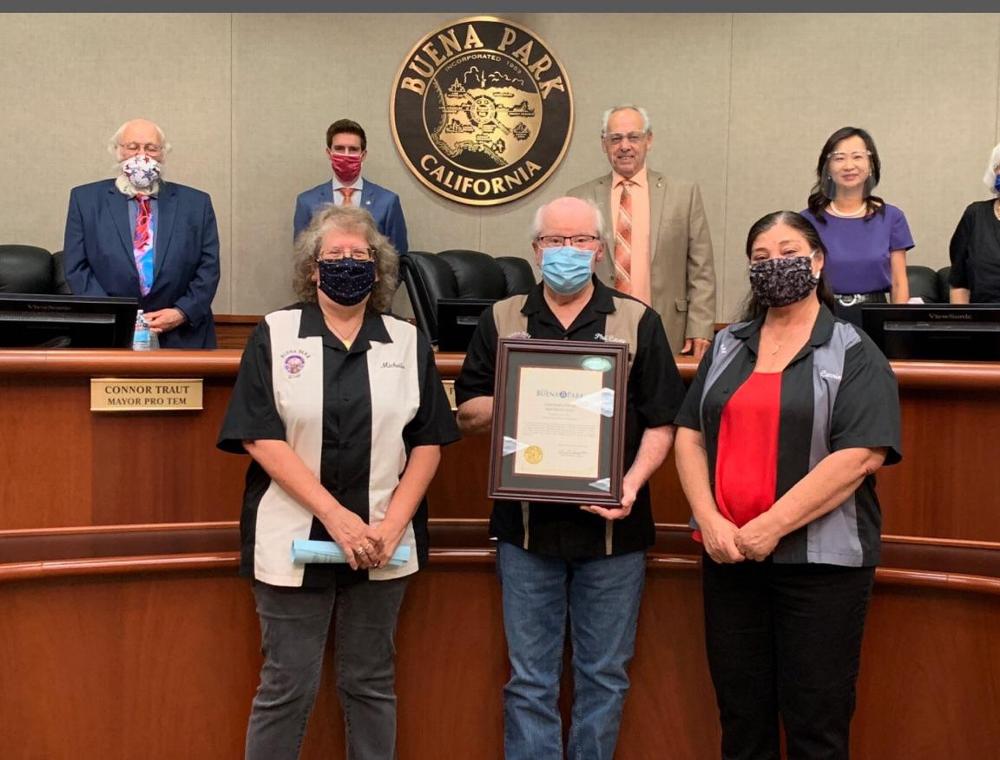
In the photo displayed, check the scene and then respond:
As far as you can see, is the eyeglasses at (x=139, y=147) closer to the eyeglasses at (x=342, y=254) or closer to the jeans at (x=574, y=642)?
the eyeglasses at (x=342, y=254)

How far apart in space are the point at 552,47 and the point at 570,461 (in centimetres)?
424

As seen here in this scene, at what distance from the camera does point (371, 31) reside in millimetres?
5816

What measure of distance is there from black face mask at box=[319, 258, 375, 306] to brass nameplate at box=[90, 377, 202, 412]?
0.46 meters

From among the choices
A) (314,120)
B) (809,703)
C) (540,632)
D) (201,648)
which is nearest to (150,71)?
(314,120)

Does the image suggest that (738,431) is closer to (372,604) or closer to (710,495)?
(710,495)

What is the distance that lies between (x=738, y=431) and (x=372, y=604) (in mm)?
885

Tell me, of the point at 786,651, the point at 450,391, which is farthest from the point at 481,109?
the point at 786,651

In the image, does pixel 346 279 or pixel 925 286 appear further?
pixel 925 286

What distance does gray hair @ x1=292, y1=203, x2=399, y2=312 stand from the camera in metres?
2.26

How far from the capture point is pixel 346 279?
2219 millimetres

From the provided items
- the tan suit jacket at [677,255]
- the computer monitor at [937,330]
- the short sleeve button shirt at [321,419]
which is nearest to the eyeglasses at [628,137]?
the tan suit jacket at [677,255]

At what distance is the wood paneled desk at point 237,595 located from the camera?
237cm

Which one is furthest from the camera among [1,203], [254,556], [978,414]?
[1,203]

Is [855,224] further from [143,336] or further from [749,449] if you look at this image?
[143,336]
